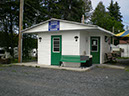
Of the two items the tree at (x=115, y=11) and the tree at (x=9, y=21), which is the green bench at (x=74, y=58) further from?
the tree at (x=115, y=11)

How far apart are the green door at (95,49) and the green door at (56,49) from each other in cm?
280

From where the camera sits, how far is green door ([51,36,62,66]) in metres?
11.2

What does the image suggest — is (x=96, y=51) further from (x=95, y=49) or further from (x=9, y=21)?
(x=9, y=21)

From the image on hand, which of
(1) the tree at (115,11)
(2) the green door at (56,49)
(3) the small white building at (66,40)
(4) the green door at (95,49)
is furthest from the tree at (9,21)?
(1) the tree at (115,11)

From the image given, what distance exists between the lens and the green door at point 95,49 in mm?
12109

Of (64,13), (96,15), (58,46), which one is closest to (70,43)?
(58,46)

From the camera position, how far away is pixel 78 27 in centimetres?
992

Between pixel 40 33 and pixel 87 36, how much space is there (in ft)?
12.5

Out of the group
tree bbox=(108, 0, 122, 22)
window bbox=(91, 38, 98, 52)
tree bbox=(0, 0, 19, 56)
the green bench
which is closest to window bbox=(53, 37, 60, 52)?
the green bench

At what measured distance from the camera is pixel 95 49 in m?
12.2

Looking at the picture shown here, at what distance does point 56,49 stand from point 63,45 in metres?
0.74

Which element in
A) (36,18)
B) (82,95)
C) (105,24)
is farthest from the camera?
(105,24)

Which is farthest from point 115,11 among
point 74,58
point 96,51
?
point 74,58

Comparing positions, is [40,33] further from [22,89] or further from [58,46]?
[22,89]
